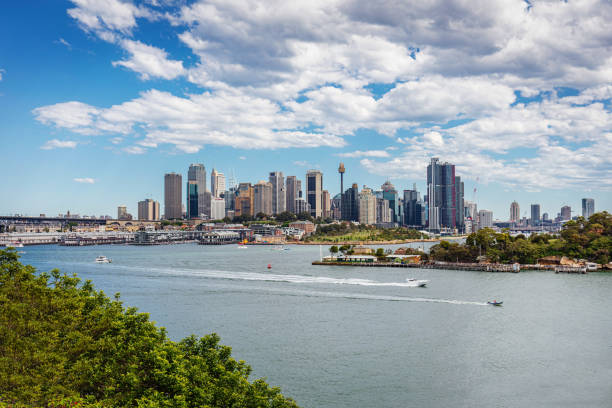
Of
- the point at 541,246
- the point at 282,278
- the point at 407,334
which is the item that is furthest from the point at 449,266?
the point at 407,334

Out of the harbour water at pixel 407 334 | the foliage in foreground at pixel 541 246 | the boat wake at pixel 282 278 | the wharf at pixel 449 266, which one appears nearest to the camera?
the harbour water at pixel 407 334

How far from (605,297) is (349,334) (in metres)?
20.2

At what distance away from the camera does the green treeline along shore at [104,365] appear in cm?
906

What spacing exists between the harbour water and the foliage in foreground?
8822mm

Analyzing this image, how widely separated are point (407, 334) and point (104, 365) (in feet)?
48.6

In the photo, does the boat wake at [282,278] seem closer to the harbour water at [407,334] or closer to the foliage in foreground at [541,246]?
the harbour water at [407,334]

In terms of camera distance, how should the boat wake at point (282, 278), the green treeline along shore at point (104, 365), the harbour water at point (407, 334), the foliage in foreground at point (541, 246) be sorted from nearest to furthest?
the green treeline along shore at point (104, 365) → the harbour water at point (407, 334) → the boat wake at point (282, 278) → the foliage in foreground at point (541, 246)

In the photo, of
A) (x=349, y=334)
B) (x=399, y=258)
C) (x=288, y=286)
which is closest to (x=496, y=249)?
(x=399, y=258)

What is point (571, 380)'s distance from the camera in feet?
52.5

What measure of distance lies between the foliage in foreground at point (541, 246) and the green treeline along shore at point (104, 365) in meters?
46.5

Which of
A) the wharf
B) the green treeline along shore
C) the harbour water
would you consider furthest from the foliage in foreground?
the green treeline along shore

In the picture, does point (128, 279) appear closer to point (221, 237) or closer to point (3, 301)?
point (3, 301)

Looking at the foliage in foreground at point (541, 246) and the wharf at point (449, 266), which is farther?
the foliage in foreground at point (541, 246)

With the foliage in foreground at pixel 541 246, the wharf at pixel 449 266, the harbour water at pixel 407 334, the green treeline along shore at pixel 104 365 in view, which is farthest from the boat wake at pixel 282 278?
the green treeline along shore at pixel 104 365
